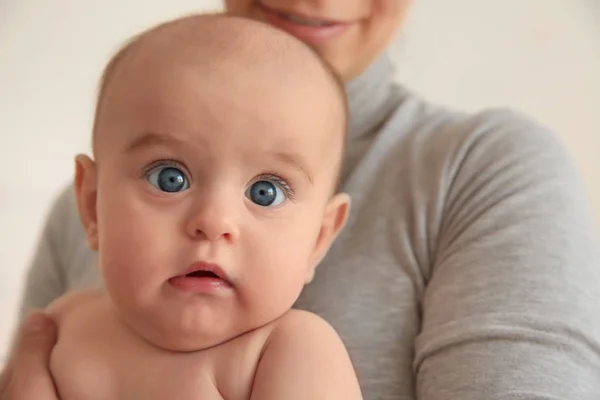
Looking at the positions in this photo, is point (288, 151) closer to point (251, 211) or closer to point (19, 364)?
point (251, 211)

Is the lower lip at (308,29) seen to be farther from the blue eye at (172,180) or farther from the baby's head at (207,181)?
the blue eye at (172,180)

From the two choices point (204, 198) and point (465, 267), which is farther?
point (465, 267)

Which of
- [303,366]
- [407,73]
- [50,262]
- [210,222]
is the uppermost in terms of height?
[210,222]

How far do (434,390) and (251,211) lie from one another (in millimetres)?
271

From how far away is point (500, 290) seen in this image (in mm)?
750

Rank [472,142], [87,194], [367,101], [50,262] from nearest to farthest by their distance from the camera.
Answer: [87,194]
[472,142]
[367,101]
[50,262]

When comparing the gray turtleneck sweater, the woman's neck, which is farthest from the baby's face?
the woman's neck

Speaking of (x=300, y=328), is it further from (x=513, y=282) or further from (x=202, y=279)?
(x=513, y=282)

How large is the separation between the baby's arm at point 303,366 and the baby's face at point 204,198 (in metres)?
0.03

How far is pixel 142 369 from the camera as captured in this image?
Answer: 0.64 meters

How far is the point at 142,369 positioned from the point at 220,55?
0.90 ft

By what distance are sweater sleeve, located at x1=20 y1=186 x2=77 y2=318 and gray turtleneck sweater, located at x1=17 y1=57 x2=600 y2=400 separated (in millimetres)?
164

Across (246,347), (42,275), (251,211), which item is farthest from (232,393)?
(42,275)

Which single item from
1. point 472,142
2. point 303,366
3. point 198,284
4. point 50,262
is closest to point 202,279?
point 198,284
